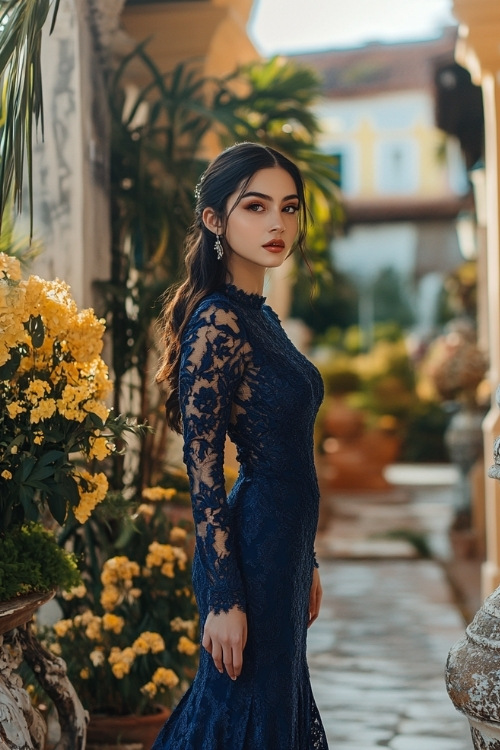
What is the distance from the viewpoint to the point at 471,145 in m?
9.04

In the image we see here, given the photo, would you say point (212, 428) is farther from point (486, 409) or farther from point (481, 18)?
point (486, 409)

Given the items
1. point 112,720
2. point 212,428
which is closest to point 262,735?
point 212,428

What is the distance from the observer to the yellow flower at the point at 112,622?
3.41 metres

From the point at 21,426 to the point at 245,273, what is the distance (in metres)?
0.63

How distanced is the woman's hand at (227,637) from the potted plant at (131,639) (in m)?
1.25

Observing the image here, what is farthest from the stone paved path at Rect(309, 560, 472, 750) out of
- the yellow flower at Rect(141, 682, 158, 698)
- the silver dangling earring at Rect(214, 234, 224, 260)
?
the silver dangling earring at Rect(214, 234, 224, 260)

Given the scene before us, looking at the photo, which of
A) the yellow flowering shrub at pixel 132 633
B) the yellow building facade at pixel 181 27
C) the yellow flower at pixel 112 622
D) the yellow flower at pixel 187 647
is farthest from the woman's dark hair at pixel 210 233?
the yellow building facade at pixel 181 27

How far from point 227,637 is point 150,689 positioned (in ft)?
4.36

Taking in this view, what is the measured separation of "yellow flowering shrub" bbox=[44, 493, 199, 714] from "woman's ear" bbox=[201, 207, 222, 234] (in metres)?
1.33

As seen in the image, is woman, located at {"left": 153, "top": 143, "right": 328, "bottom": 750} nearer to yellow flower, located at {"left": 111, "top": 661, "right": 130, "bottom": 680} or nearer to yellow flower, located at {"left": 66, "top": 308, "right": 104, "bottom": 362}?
yellow flower, located at {"left": 66, "top": 308, "right": 104, "bottom": 362}

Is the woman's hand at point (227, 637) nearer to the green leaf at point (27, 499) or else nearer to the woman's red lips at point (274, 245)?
the green leaf at point (27, 499)

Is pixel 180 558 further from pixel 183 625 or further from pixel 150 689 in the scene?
pixel 150 689

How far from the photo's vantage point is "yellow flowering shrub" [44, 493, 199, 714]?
135 inches

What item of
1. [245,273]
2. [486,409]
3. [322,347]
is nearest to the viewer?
[245,273]
